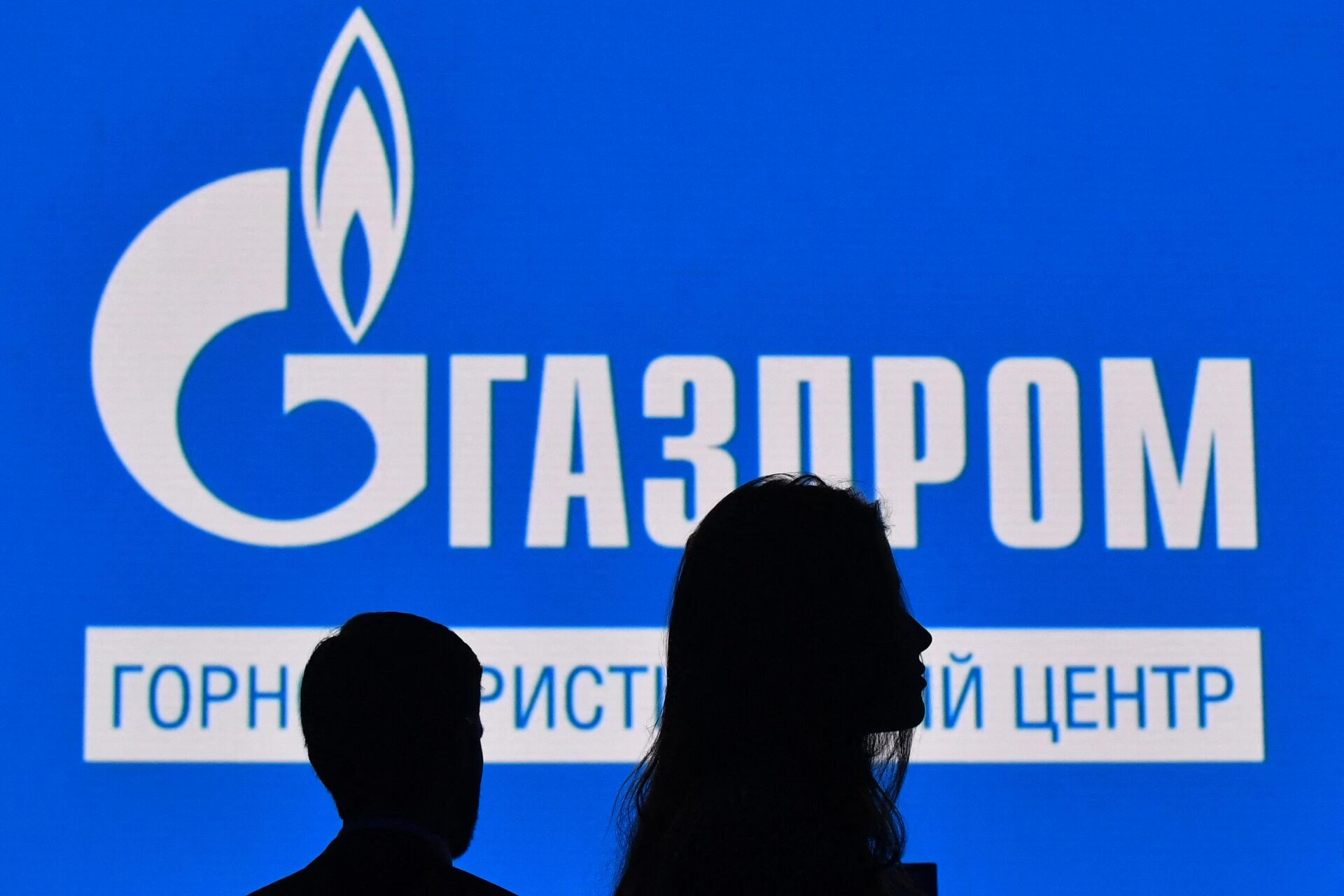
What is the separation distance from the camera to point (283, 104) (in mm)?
3152

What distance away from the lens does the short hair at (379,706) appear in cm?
150

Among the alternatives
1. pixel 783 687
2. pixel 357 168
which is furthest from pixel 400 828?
pixel 357 168

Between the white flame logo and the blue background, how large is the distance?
0.04m

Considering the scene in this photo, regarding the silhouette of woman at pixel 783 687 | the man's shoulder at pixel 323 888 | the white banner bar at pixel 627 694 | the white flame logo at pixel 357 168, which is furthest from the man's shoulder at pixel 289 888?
the white flame logo at pixel 357 168

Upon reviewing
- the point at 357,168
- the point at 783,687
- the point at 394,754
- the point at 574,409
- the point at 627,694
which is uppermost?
the point at 357,168

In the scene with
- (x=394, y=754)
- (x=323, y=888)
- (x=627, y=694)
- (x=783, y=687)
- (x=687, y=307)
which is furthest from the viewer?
(x=687, y=307)

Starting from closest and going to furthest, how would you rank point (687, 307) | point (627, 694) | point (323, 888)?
point (323, 888) < point (627, 694) < point (687, 307)

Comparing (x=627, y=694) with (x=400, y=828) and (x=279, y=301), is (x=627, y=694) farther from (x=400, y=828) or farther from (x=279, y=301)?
(x=400, y=828)

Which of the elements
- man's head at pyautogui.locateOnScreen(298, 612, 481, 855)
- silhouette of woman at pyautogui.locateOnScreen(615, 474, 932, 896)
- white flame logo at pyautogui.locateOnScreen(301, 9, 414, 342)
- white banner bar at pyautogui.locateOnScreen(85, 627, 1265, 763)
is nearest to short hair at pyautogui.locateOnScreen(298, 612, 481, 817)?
man's head at pyautogui.locateOnScreen(298, 612, 481, 855)

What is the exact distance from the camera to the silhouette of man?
56.2 inches

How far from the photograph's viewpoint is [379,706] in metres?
1.53

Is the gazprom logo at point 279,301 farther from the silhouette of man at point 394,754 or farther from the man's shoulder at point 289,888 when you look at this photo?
the man's shoulder at point 289,888

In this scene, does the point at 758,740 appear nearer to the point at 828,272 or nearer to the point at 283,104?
the point at 828,272

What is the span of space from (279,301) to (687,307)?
2.71 ft
